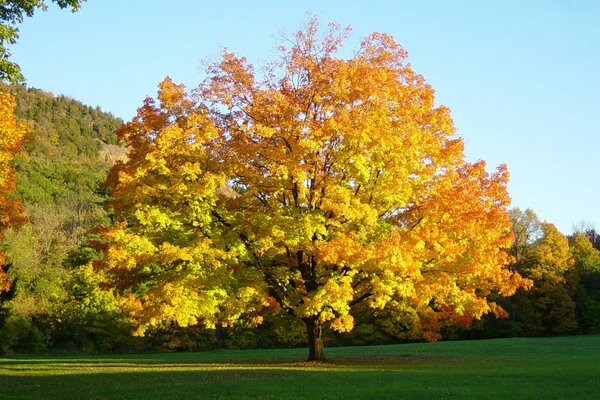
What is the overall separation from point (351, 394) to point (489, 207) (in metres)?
12.1

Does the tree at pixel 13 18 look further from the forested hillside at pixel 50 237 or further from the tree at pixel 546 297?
the tree at pixel 546 297

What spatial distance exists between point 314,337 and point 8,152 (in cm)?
1782

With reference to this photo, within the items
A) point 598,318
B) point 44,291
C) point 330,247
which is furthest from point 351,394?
point 598,318

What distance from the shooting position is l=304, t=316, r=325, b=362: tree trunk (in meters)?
26.3

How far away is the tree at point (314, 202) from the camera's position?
2203 centimetres

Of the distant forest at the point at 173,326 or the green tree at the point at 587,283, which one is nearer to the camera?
the distant forest at the point at 173,326

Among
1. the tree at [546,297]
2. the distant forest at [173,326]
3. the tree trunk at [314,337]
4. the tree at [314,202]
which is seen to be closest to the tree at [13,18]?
the tree at [314,202]

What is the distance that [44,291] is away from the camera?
6581cm

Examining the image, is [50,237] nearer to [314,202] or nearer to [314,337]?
[314,337]

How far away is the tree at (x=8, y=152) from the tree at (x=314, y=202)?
24.5 ft

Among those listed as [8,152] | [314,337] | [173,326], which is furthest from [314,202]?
[173,326]

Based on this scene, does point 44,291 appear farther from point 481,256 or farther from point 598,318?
point 598,318

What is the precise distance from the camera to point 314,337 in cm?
2673

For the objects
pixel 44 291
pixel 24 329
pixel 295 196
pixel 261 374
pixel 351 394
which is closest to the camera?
pixel 351 394
